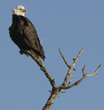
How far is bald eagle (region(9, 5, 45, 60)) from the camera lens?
7.50 metres

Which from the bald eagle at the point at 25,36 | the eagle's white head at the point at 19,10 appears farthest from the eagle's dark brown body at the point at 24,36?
the eagle's white head at the point at 19,10

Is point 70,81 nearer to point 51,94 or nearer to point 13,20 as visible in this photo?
point 51,94

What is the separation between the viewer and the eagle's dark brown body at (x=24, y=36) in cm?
750

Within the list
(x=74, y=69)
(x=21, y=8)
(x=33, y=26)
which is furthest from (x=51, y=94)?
(x=21, y=8)

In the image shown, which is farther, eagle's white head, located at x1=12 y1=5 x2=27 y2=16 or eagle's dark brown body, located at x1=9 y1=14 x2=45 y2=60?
eagle's white head, located at x1=12 y1=5 x2=27 y2=16

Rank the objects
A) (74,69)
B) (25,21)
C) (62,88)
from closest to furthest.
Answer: (62,88) < (74,69) < (25,21)

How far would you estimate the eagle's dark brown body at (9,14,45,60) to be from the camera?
750 cm

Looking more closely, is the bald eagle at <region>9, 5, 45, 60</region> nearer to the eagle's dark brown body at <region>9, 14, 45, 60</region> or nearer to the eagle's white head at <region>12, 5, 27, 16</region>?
the eagle's dark brown body at <region>9, 14, 45, 60</region>

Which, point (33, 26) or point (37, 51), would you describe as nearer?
point (37, 51)

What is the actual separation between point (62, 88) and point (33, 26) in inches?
115

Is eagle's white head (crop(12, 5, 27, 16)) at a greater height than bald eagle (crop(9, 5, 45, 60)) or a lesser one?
greater

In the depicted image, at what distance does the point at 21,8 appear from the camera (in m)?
8.02

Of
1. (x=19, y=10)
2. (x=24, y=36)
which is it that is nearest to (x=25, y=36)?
(x=24, y=36)

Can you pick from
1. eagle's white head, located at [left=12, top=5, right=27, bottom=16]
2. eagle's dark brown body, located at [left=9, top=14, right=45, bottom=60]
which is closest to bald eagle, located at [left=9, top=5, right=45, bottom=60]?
eagle's dark brown body, located at [left=9, top=14, right=45, bottom=60]
